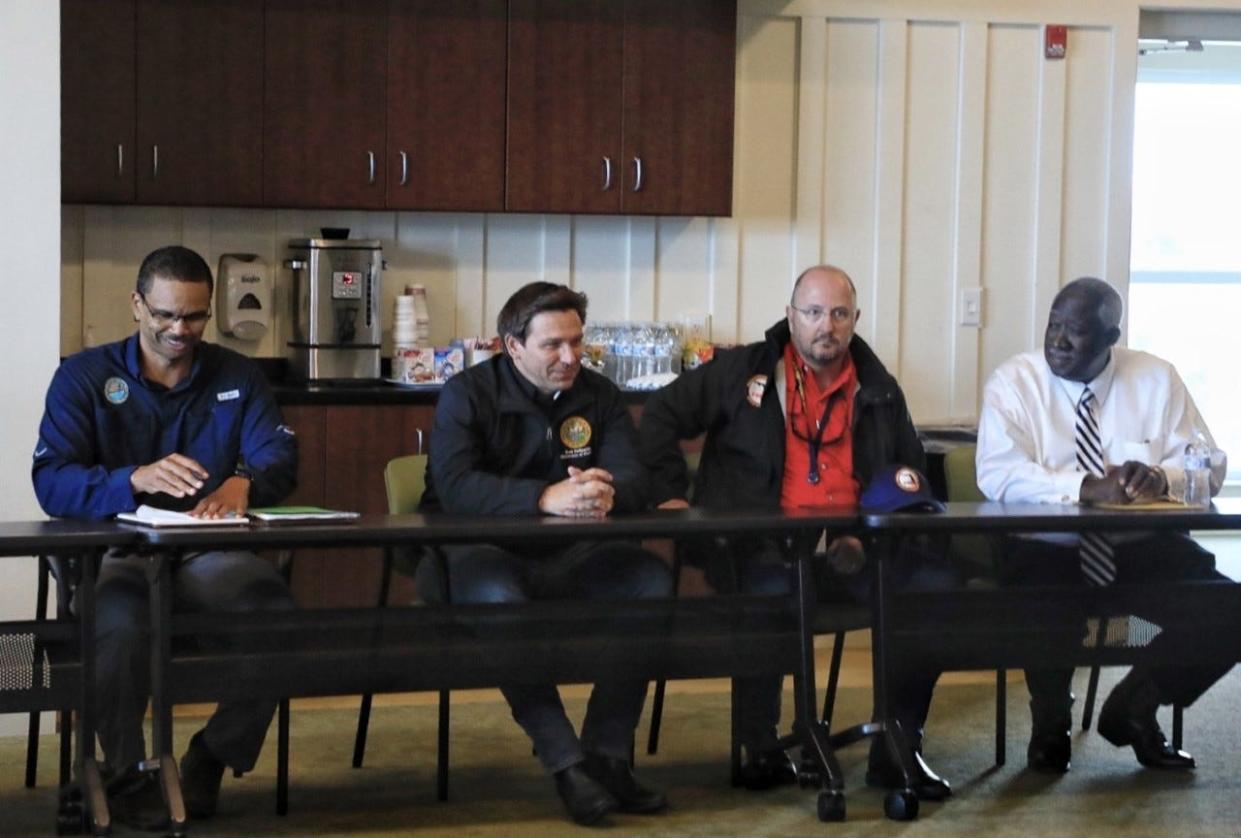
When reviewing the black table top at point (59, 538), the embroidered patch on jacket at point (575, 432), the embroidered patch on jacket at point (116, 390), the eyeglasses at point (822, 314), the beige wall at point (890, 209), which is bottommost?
the black table top at point (59, 538)

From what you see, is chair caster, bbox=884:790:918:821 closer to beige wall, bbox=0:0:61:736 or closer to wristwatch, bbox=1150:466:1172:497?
wristwatch, bbox=1150:466:1172:497

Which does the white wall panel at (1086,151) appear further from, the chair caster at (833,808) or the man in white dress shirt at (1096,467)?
the chair caster at (833,808)

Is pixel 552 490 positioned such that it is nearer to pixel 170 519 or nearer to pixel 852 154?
pixel 170 519

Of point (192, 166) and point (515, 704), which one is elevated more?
point (192, 166)

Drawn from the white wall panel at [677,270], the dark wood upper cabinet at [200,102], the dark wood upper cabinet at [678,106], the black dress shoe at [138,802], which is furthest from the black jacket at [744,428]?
the dark wood upper cabinet at [200,102]

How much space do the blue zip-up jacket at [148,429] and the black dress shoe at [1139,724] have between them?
7.01 ft

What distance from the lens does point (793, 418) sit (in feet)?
15.1

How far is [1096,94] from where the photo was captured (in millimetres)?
6621

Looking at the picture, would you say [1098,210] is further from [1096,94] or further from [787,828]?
[787,828]

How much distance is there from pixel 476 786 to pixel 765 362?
1.25m

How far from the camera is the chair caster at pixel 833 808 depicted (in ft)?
13.1

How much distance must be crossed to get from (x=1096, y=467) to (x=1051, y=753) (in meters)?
0.74

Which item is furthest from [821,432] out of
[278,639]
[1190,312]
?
[1190,312]

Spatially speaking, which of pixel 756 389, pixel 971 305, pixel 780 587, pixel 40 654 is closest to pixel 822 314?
pixel 756 389
